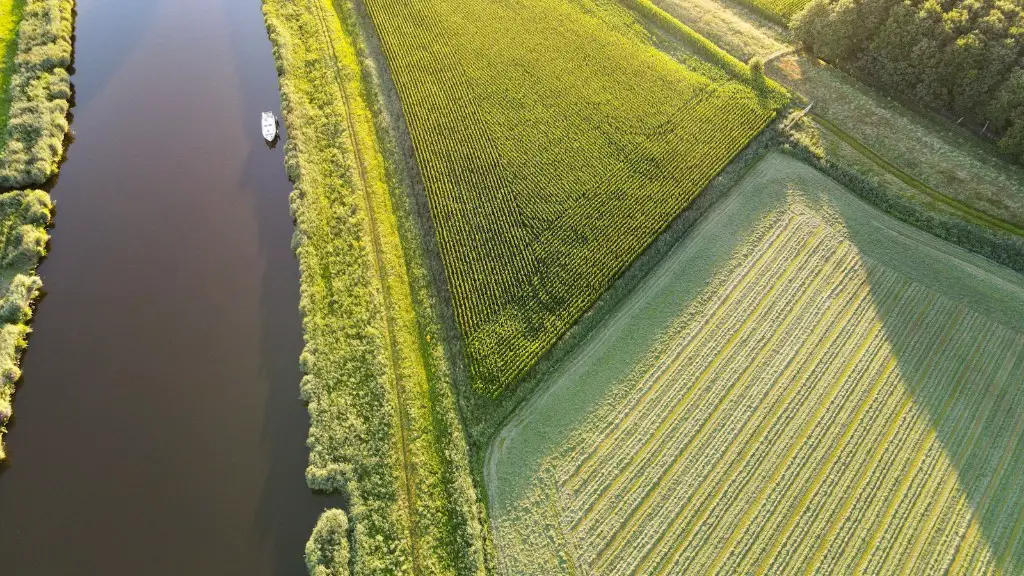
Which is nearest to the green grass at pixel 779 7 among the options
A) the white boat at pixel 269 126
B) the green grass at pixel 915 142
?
the green grass at pixel 915 142

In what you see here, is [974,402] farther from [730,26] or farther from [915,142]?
[730,26]

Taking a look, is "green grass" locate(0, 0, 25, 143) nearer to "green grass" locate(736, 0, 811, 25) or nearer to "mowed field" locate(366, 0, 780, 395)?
"mowed field" locate(366, 0, 780, 395)

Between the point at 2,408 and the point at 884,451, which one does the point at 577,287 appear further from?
the point at 2,408

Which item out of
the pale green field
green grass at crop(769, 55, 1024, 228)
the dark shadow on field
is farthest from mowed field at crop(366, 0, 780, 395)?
the dark shadow on field

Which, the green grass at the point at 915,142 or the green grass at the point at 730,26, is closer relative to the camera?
the green grass at the point at 915,142

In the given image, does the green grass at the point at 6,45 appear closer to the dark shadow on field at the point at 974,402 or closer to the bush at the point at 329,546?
the bush at the point at 329,546
